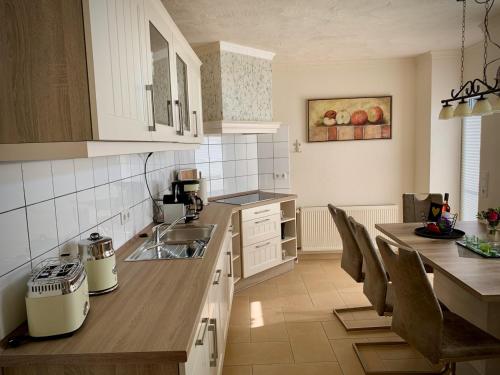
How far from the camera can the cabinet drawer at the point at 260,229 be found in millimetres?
3652

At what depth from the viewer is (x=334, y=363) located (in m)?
2.46

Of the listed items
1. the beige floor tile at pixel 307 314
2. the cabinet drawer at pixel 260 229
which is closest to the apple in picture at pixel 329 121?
the cabinet drawer at pixel 260 229

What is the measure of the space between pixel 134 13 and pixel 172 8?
1283 millimetres

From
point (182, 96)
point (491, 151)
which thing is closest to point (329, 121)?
point (491, 151)

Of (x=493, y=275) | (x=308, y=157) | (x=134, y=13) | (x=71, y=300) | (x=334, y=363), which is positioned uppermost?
(x=134, y=13)

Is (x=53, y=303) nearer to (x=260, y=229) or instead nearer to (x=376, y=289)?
(x=376, y=289)

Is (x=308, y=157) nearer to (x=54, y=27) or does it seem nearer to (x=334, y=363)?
(x=334, y=363)

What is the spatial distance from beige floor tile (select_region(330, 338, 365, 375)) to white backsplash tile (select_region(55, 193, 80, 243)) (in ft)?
5.99

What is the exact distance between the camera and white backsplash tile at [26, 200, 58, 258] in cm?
132

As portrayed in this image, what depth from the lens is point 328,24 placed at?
304 cm

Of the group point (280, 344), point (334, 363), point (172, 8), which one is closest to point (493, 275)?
point (334, 363)

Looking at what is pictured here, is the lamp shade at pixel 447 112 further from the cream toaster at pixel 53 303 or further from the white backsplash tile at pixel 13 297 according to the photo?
the white backsplash tile at pixel 13 297

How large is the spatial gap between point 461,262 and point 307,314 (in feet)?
4.79

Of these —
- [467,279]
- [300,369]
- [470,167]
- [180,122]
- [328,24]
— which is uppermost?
[328,24]
